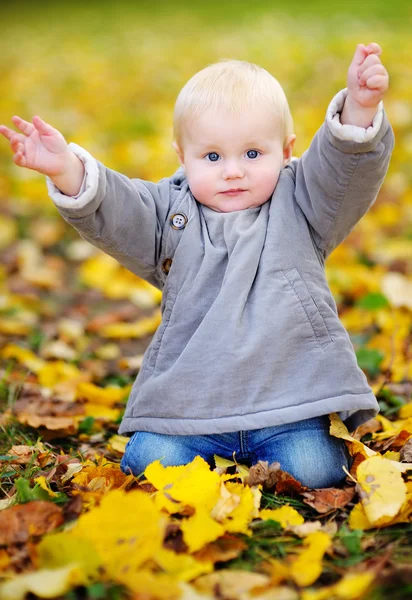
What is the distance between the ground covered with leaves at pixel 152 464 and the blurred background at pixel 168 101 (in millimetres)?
18

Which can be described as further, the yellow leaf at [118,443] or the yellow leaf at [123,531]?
the yellow leaf at [118,443]

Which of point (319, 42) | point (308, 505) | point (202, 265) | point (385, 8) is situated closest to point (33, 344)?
point (202, 265)

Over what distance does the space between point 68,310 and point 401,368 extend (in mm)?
1784

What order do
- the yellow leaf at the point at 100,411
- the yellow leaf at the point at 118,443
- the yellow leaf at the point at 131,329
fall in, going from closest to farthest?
the yellow leaf at the point at 118,443
the yellow leaf at the point at 100,411
the yellow leaf at the point at 131,329

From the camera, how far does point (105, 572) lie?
1.54m

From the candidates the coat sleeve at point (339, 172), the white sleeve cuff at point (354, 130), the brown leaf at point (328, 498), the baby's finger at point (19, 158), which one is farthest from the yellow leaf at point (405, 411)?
the baby's finger at point (19, 158)

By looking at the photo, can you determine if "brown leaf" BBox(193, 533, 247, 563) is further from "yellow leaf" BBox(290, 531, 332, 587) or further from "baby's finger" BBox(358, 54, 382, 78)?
"baby's finger" BBox(358, 54, 382, 78)

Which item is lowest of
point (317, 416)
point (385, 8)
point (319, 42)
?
point (317, 416)

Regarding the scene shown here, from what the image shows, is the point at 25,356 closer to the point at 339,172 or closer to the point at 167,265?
the point at 167,265

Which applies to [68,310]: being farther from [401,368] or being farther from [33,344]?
[401,368]

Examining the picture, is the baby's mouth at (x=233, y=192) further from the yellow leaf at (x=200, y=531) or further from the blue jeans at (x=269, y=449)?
the yellow leaf at (x=200, y=531)

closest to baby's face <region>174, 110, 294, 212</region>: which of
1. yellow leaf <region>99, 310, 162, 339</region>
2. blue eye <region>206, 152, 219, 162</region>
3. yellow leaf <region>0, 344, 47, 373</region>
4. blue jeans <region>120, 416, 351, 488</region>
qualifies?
blue eye <region>206, 152, 219, 162</region>

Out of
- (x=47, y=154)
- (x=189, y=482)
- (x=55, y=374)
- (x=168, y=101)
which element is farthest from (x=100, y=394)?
(x=168, y=101)

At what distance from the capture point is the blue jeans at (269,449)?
204 centimetres
